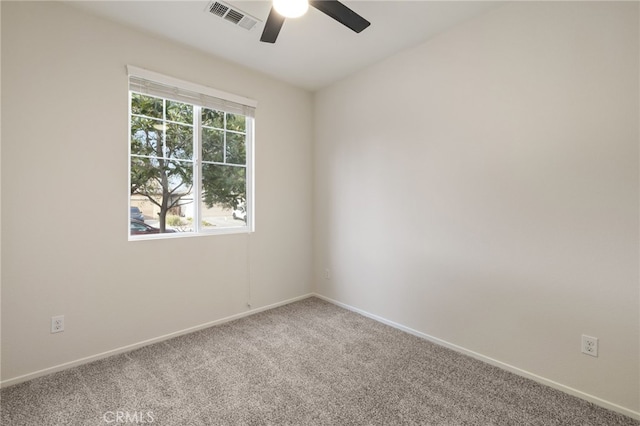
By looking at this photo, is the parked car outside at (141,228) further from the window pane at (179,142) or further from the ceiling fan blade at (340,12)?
the ceiling fan blade at (340,12)

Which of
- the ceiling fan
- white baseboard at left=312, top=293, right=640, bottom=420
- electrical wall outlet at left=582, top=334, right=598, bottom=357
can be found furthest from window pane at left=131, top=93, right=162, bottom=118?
electrical wall outlet at left=582, top=334, right=598, bottom=357

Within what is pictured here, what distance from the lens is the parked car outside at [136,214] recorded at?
2.54 meters

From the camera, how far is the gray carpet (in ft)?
5.56

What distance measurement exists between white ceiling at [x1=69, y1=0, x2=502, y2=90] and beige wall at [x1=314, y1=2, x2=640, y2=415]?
0.69 ft

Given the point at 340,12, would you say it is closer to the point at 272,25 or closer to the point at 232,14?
the point at 272,25

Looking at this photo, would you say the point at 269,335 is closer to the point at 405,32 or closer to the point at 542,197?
the point at 542,197

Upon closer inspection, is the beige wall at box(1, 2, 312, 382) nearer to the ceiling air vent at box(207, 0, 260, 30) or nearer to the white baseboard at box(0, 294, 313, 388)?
the white baseboard at box(0, 294, 313, 388)

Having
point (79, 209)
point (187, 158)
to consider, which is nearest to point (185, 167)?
point (187, 158)

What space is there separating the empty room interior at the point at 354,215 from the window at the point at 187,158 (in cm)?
2

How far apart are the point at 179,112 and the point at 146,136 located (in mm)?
395

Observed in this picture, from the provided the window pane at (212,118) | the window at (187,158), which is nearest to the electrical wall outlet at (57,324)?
the window at (187,158)

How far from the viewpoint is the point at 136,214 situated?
2.57 metres

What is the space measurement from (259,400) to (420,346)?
143 cm

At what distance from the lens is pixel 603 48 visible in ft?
5.81
